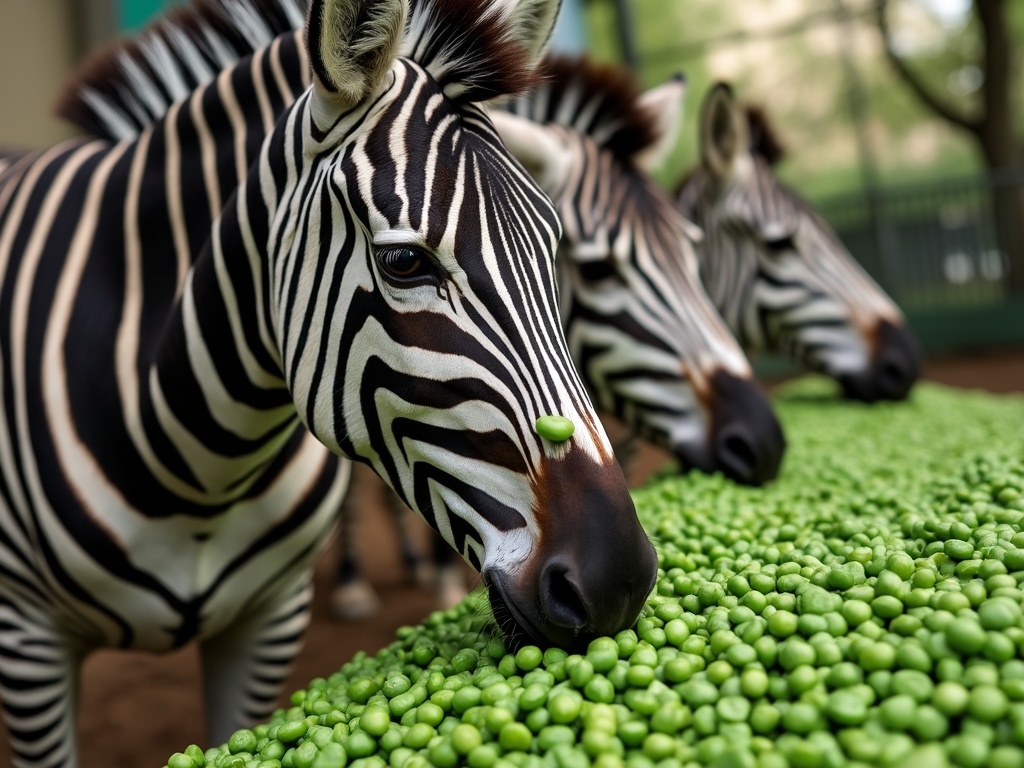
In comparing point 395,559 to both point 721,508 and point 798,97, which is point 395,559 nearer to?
point 721,508

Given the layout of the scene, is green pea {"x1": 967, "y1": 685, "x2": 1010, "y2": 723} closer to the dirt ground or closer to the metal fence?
the dirt ground

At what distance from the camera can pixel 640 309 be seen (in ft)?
8.09

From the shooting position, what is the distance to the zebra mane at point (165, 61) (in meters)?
1.89

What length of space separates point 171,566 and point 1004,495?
5.79 ft

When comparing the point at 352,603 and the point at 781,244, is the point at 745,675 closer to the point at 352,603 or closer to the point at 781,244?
the point at 781,244

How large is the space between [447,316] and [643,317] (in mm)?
1357

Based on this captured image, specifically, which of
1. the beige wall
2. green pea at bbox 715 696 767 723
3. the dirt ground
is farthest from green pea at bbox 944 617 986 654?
the beige wall

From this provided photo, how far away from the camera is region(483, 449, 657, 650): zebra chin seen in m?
1.07

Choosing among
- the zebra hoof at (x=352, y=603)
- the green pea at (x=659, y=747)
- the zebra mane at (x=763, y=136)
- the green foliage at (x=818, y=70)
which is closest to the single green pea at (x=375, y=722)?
the green pea at (x=659, y=747)

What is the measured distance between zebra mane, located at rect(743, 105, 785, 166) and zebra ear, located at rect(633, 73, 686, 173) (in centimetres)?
124

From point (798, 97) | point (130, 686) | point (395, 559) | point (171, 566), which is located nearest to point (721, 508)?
point (171, 566)

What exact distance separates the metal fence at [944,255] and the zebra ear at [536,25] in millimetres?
9658

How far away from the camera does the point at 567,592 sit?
1.10m

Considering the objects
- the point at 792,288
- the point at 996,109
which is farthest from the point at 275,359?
the point at 996,109
